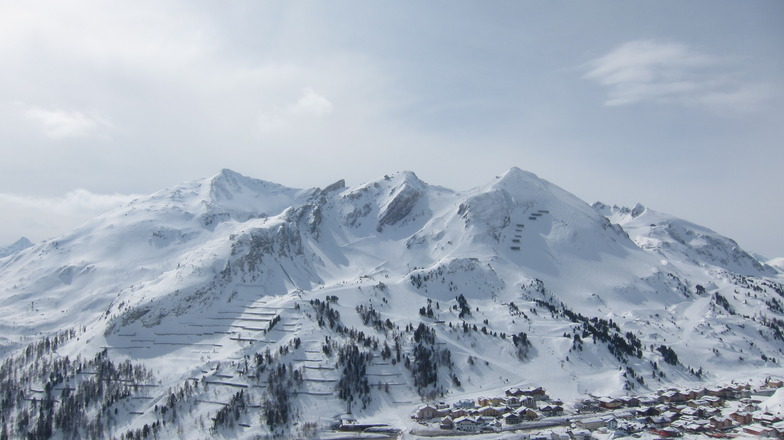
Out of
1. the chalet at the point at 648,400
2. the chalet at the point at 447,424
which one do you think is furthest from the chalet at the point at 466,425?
the chalet at the point at 648,400

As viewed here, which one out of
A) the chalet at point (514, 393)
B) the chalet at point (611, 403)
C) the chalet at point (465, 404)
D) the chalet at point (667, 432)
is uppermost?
the chalet at point (514, 393)

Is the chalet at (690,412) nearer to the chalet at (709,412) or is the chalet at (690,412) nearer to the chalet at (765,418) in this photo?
the chalet at (709,412)

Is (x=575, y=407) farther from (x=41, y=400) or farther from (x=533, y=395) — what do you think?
(x=41, y=400)

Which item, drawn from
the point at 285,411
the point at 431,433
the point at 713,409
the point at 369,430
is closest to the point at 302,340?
the point at 285,411

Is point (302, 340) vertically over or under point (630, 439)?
over

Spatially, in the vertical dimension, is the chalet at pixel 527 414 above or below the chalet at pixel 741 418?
above

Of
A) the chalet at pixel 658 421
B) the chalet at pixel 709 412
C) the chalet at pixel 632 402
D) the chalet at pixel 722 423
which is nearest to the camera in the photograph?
the chalet at pixel 722 423

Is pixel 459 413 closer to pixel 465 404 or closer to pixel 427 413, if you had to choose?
pixel 427 413

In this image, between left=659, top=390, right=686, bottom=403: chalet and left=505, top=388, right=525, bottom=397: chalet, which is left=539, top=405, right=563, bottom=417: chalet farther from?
left=659, top=390, right=686, bottom=403: chalet

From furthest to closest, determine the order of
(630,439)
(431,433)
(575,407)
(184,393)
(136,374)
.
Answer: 1. (136,374)
2. (184,393)
3. (575,407)
4. (431,433)
5. (630,439)

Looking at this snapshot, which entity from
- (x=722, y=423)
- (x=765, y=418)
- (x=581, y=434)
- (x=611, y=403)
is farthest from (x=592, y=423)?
(x=765, y=418)

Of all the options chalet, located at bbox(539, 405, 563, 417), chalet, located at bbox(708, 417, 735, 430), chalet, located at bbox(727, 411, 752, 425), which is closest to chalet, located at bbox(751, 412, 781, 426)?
chalet, located at bbox(727, 411, 752, 425)
